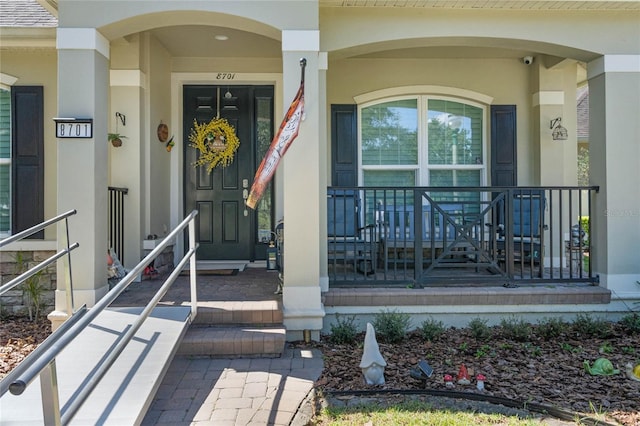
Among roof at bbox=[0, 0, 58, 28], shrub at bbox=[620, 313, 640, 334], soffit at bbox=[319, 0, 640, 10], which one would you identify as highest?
roof at bbox=[0, 0, 58, 28]

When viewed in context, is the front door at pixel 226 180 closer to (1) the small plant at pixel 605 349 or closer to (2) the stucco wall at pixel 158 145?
(2) the stucco wall at pixel 158 145

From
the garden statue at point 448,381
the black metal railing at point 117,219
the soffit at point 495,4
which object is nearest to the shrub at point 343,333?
the garden statue at point 448,381

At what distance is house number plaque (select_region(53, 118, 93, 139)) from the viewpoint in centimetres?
379

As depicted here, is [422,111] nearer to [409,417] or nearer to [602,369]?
[602,369]

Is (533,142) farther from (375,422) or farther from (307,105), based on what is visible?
(375,422)

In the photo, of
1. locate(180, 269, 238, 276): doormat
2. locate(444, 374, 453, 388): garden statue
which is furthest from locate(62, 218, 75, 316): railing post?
locate(444, 374, 453, 388): garden statue

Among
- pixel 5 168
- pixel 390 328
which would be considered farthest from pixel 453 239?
pixel 5 168

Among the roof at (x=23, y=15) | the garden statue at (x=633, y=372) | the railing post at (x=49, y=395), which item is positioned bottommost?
the garden statue at (x=633, y=372)

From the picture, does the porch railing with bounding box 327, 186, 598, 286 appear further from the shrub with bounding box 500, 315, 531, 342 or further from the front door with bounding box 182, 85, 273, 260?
the front door with bounding box 182, 85, 273, 260

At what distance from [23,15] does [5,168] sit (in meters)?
1.76

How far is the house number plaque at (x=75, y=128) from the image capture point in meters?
3.79

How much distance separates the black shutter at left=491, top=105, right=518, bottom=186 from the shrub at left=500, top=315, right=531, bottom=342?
7.13 feet

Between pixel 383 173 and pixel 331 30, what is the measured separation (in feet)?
7.21

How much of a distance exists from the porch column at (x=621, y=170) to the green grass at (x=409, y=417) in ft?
8.65
